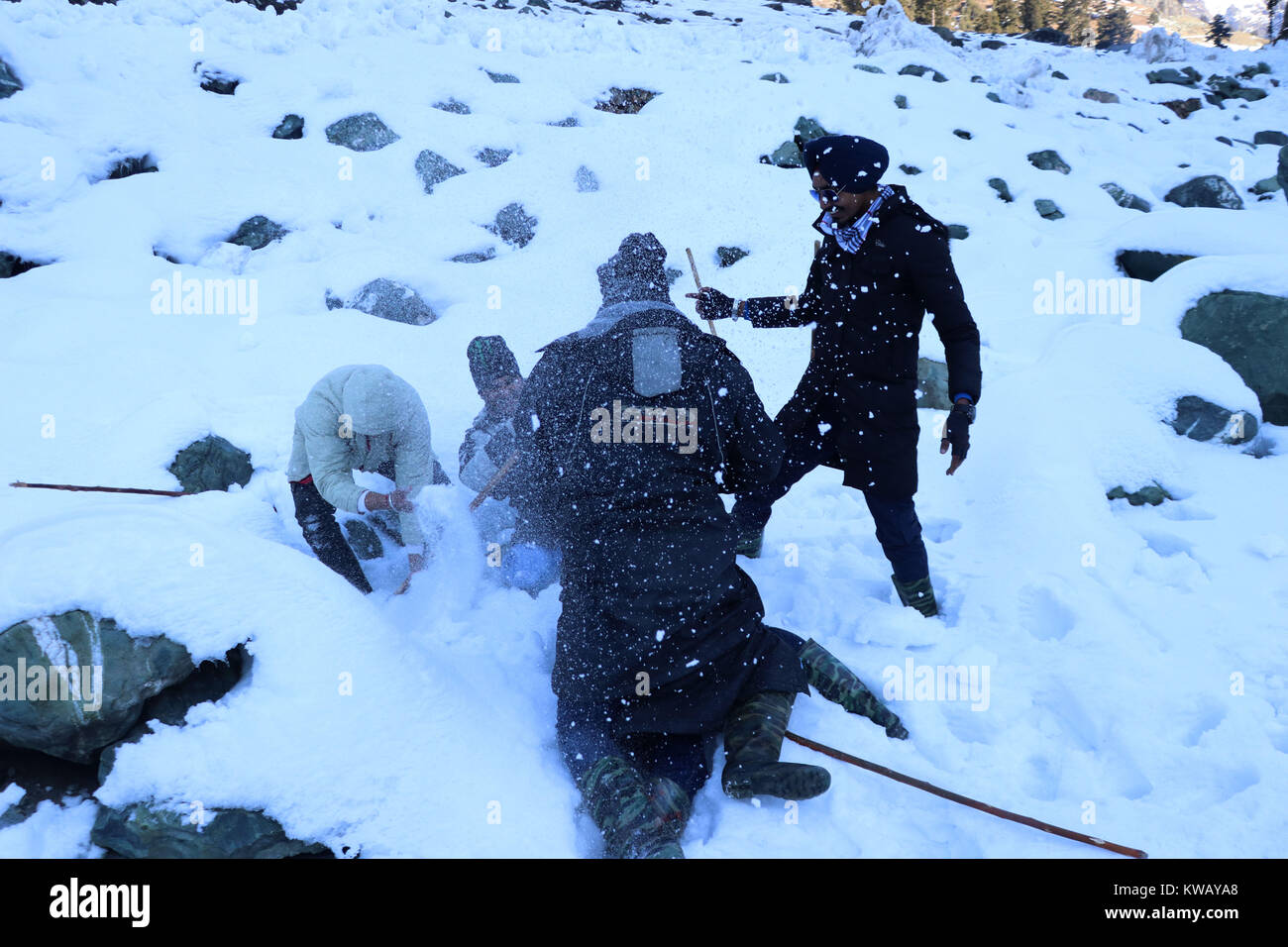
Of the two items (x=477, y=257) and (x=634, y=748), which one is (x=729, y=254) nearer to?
(x=477, y=257)

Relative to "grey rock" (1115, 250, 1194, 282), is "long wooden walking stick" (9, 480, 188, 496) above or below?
below

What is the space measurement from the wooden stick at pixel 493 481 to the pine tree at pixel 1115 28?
1644 inches

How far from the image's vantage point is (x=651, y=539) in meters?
2.26

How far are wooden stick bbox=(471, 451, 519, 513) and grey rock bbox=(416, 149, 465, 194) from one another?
5.37 metres

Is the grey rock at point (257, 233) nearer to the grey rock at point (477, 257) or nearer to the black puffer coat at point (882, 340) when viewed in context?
the grey rock at point (477, 257)

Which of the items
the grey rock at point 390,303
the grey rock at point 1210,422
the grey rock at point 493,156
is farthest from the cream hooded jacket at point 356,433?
the grey rock at point 493,156

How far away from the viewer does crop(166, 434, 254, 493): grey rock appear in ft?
12.9

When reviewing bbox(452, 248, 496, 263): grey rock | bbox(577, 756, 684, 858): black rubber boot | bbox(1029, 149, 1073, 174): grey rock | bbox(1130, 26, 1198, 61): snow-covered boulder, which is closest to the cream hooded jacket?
bbox(577, 756, 684, 858): black rubber boot

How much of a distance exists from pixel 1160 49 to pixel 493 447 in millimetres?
26994

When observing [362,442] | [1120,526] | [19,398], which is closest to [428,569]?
[362,442]

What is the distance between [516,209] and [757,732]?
6645 millimetres

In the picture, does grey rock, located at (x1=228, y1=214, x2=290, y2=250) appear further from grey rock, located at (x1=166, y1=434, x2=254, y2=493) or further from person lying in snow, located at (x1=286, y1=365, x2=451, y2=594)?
person lying in snow, located at (x1=286, y1=365, x2=451, y2=594)

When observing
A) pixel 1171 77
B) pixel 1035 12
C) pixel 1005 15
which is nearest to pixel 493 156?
pixel 1171 77
